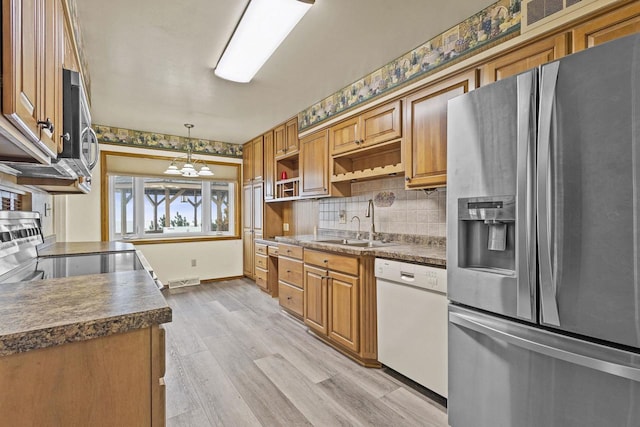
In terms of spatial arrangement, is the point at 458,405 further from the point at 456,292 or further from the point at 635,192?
the point at 635,192

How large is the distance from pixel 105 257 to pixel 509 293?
2.41 metres

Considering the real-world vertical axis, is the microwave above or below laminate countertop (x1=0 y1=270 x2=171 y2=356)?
above

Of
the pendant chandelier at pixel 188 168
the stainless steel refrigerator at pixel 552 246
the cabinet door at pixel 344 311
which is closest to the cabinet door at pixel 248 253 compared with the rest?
the pendant chandelier at pixel 188 168

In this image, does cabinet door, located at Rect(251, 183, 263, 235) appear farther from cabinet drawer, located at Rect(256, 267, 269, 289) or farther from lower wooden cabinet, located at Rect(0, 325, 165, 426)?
lower wooden cabinet, located at Rect(0, 325, 165, 426)

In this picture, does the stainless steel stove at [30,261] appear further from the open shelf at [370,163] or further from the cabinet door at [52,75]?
the open shelf at [370,163]

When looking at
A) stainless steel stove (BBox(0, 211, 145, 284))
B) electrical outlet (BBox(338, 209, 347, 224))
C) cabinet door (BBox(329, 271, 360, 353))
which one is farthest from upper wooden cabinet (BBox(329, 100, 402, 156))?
stainless steel stove (BBox(0, 211, 145, 284))

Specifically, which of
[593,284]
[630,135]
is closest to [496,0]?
[630,135]

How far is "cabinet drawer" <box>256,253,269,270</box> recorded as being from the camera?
436 cm

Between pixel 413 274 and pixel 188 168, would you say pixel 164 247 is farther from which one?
pixel 413 274

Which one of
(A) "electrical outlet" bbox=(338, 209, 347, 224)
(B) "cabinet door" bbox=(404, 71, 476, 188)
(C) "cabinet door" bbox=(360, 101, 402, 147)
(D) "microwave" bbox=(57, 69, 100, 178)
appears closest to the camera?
(D) "microwave" bbox=(57, 69, 100, 178)

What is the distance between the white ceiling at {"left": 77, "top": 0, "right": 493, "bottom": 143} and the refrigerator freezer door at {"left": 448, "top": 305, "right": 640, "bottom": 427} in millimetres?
1808

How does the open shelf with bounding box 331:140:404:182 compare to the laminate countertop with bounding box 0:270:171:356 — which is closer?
the laminate countertop with bounding box 0:270:171:356

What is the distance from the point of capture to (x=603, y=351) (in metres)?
1.06

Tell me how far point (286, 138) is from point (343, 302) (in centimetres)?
246
